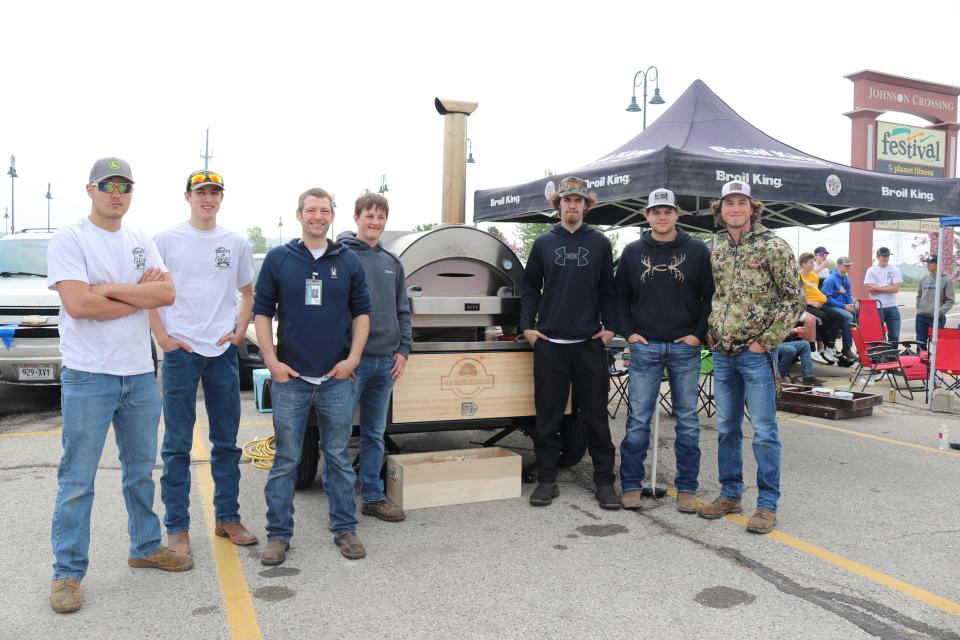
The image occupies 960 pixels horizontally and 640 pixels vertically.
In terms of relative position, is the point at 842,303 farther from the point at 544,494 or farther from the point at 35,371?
the point at 35,371

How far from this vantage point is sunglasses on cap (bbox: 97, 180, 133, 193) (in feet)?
10.8

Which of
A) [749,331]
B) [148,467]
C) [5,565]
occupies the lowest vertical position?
[5,565]

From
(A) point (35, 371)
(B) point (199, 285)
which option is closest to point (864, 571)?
(B) point (199, 285)

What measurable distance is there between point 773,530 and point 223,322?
3277 millimetres

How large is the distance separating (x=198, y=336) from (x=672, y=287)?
2761 millimetres

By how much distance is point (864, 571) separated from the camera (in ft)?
12.0

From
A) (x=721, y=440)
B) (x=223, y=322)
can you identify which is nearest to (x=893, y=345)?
(x=721, y=440)

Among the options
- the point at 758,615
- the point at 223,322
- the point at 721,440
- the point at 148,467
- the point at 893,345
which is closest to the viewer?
the point at 758,615

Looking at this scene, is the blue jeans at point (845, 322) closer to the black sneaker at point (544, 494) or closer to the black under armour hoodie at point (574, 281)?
the black under armour hoodie at point (574, 281)

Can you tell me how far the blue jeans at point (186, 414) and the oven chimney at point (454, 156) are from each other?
2.85m

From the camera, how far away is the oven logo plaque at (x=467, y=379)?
4.80 metres

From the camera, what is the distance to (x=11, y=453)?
588 centimetres

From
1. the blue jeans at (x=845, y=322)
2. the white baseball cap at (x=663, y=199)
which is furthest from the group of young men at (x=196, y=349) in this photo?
the blue jeans at (x=845, y=322)

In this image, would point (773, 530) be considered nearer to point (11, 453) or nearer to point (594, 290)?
point (594, 290)
